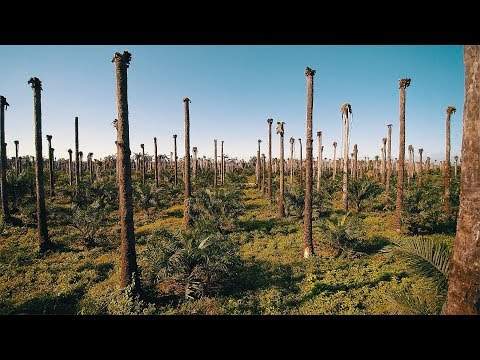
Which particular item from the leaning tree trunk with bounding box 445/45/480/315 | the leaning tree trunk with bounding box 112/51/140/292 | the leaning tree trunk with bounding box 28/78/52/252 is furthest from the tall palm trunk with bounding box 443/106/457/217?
the leaning tree trunk with bounding box 28/78/52/252

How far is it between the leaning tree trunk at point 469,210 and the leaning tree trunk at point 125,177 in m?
7.52

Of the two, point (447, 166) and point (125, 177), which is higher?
point (447, 166)

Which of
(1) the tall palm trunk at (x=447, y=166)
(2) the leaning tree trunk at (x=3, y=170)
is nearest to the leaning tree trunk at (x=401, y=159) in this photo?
(1) the tall palm trunk at (x=447, y=166)

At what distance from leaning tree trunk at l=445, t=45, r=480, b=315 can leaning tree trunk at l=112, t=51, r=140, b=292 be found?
7.52 meters

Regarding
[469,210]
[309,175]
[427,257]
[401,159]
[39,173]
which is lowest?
[427,257]

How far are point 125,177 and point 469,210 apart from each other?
7.76 meters

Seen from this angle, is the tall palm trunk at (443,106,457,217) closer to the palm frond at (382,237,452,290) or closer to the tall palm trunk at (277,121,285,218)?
the tall palm trunk at (277,121,285,218)

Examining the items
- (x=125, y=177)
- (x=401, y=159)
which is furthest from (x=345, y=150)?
(x=125, y=177)

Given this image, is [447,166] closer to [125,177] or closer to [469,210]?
[469,210]

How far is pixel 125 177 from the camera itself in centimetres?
757
